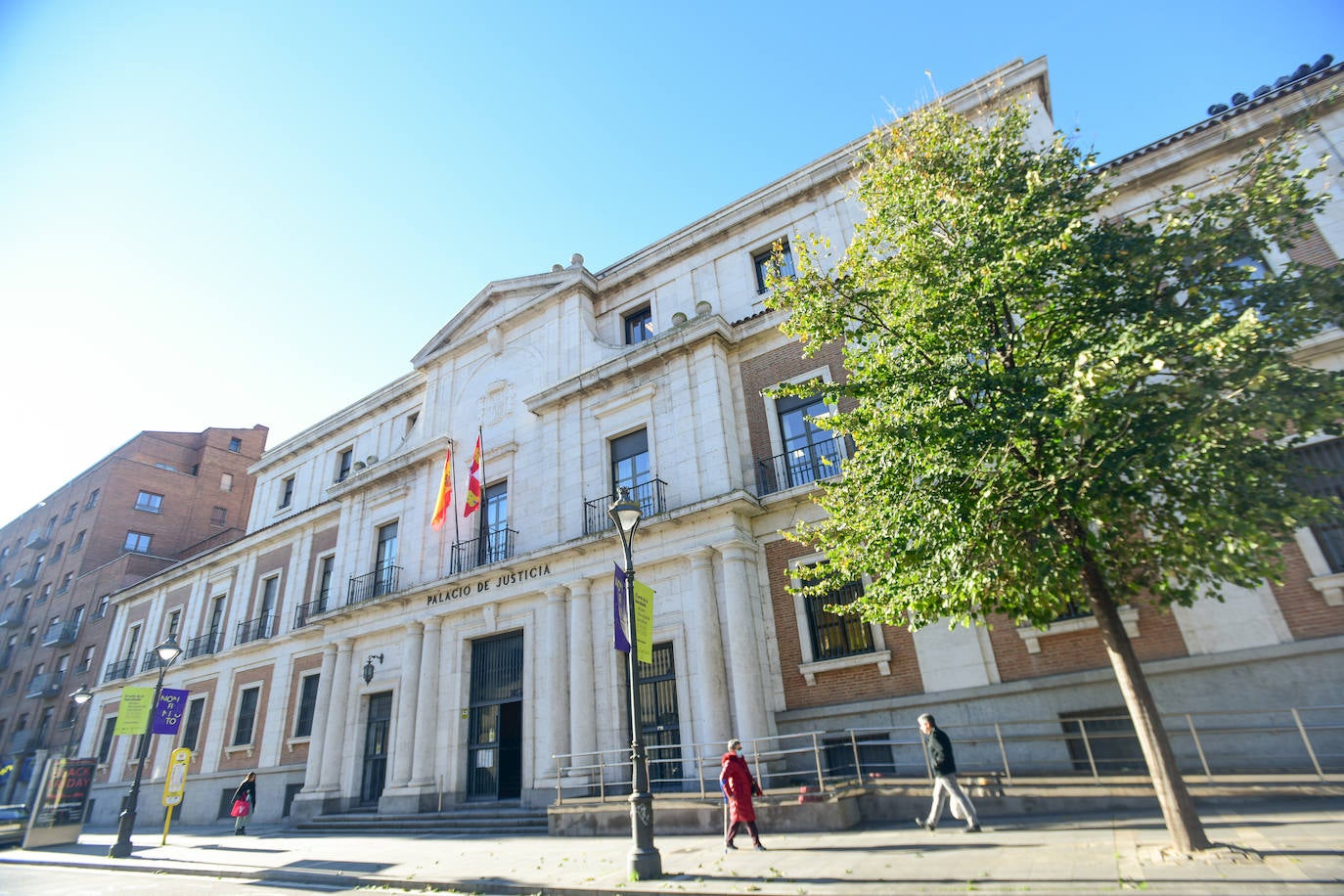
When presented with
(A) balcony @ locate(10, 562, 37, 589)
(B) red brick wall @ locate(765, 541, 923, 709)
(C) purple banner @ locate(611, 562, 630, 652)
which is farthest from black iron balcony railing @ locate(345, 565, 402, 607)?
(A) balcony @ locate(10, 562, 37, 589)

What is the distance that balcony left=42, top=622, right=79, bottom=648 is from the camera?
35625 millimetres

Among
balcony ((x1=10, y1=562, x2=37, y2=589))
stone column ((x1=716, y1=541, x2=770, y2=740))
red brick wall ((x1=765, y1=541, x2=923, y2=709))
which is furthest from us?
balcony ((x1=10, y1=562, x2=37, y2=589))

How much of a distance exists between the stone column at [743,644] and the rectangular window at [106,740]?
30.5m

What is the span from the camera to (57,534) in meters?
42.2

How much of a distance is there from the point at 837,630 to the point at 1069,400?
8150mm

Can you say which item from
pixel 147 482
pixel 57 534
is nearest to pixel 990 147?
pixel 147 482

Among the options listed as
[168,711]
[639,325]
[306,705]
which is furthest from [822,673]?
[306,705]

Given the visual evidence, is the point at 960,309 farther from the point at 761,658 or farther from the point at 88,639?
the point at 88,639

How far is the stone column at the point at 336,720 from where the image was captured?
19094 mm

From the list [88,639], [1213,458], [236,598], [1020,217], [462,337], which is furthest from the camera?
[88,639]

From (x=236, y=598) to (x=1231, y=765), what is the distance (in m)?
31.8

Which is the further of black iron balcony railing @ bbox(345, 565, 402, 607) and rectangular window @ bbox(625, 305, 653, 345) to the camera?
black iron balcony railing @ bbox(345, 565, 402, 607)

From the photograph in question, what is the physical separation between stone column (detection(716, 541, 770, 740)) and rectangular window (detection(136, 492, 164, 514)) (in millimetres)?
41849

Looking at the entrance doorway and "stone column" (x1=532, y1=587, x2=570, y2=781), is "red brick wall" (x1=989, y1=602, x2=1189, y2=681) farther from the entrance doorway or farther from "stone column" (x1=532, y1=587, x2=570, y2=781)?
the entrance doorway
